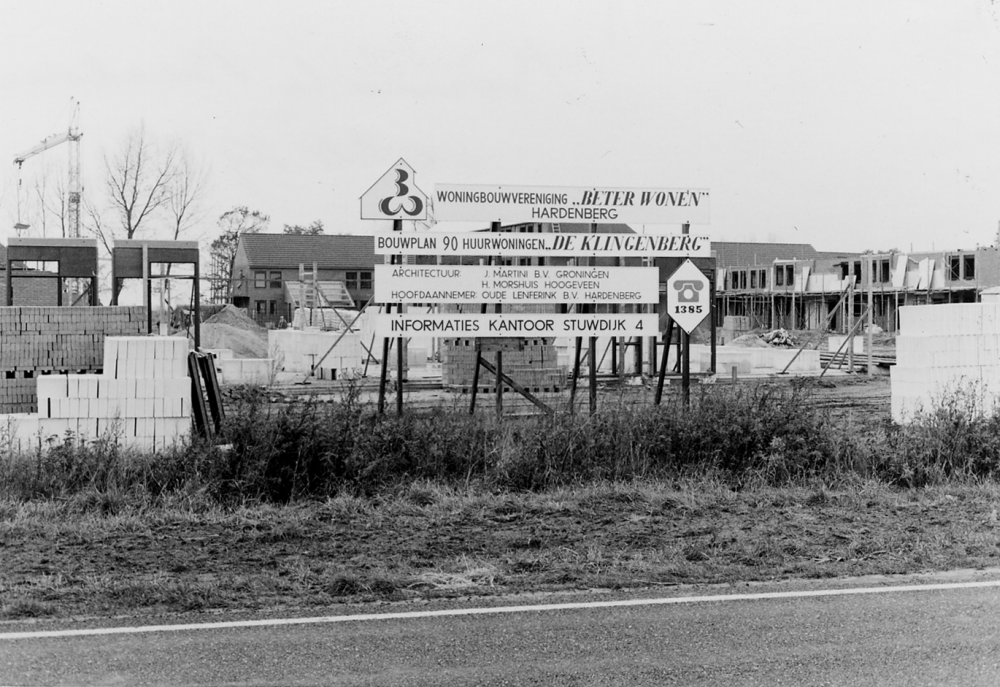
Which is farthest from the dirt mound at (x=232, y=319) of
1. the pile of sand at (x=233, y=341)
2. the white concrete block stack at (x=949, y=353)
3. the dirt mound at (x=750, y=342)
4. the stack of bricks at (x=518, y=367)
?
the white concrete block stack at (x=949, y=353)

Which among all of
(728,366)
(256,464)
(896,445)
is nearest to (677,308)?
(896,445)

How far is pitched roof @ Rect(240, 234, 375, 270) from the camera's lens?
255 ft

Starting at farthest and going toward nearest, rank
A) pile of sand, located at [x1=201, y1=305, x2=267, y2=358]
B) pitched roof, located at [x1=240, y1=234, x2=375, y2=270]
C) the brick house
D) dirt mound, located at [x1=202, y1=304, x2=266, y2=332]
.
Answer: pitched roof, located at [x1=240, y1=234, x2=375, y2=270] < the brick house < dirt mound, located at [x1=202, y1=304, x2=266, y2=332] < pile of sand, located at [x1=201, y1=305, x2=267, y2=358]

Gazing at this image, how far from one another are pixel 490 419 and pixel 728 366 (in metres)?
20.4

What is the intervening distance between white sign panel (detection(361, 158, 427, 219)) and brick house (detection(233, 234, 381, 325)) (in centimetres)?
6294

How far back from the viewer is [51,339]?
1526 centimetres

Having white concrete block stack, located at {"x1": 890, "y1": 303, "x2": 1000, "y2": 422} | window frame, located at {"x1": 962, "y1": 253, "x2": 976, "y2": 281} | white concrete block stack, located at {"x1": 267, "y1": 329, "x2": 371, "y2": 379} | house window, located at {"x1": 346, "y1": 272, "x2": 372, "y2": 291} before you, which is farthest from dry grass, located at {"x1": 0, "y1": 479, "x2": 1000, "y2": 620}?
house window, located at {"x1": 346, "y1": 272, "x2": 372, "y2": 291}

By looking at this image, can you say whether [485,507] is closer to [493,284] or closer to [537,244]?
[493,284]

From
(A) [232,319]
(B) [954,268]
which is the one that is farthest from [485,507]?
(B) [954,268]

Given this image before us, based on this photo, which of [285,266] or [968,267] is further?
[285,266]

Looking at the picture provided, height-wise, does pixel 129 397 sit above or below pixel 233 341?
below

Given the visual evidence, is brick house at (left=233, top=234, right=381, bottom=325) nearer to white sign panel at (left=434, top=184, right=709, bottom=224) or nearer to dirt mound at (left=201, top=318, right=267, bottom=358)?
dirt mound at (left=201, top=318, right=267, bottom=358)

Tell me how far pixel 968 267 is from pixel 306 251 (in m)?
44.2

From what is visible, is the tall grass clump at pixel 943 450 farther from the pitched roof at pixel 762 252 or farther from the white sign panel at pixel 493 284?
the pitched roof at pixel 762 252
